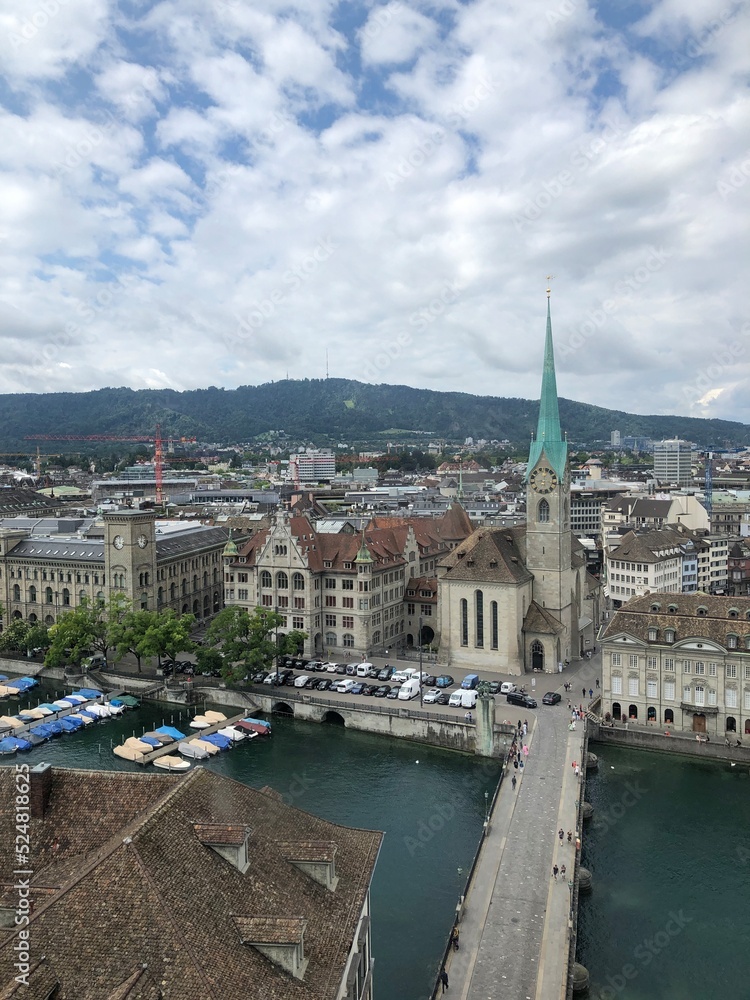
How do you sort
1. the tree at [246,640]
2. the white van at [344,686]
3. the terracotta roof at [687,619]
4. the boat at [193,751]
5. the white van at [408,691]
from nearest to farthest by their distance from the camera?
the terracotta roof at [687,619] → the boat at [193,751] → the white van at [408,691] → the white van at [344,686] → the tree at [246,640]

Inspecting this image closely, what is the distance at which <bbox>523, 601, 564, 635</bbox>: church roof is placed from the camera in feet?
275

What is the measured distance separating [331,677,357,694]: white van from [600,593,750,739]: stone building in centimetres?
2382

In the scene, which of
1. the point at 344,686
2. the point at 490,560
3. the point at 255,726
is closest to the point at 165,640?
the point at 255,726

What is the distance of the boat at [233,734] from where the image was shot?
7071cm

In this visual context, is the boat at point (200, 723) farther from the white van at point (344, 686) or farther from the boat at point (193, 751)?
the white van at point (344, 686)

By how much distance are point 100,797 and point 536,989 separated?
2149 centimetres

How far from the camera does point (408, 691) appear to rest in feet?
251

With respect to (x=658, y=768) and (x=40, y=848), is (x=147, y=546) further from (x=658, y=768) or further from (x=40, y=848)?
(x=40, y=848)

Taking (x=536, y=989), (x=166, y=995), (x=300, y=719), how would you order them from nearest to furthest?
(x=166, y=995), (x=536, y=989), (x=300, y=719)

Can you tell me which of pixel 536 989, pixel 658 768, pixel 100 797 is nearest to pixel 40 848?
pixel 100 797

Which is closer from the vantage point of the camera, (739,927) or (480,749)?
(739,927)

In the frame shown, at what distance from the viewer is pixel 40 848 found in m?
24.3

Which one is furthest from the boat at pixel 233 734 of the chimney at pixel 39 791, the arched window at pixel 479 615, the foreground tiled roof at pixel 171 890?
the chimney at pixel 39 791

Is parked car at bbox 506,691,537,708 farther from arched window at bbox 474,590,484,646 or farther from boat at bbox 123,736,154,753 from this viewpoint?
boat at bbox 123,736,154,753
